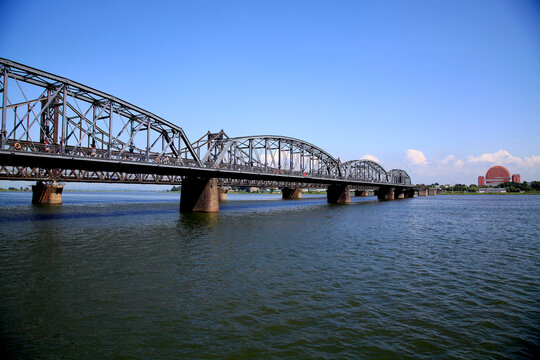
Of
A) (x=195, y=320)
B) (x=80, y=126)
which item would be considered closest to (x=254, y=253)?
(x=195, y=320)

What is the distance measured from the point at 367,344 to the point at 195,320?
5250 mm

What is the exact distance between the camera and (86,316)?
9477 mm

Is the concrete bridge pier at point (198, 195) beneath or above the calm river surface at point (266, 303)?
above

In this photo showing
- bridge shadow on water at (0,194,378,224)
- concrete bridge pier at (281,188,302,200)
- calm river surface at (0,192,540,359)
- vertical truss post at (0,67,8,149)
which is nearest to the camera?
calm river surface at (0,192,540,359)

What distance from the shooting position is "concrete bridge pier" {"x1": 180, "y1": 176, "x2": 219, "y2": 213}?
52.0m

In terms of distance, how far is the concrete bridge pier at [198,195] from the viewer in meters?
52.0

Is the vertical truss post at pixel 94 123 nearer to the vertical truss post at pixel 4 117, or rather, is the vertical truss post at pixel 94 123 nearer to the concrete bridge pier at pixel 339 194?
the vertical truss post at pixel 4 117

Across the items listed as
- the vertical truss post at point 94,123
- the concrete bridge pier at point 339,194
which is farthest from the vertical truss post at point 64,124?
the concrete bridge pier at point 339,194

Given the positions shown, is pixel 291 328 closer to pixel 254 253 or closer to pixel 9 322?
pixel 9 322

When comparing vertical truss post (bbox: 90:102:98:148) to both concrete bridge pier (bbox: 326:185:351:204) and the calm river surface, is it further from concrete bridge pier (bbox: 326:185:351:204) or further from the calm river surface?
concrete bridge pier (bbox: 326:185:351:204)

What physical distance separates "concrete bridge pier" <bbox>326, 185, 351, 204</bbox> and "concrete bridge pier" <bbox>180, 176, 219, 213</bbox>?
5889 cm

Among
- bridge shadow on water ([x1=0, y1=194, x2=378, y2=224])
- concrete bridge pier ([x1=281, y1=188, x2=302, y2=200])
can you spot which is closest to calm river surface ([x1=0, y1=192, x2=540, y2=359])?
bridge shadow on water ([x1=0, y1=194, x2=378, y2=224])

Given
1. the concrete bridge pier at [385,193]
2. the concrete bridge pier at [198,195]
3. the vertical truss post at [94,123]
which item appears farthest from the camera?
the concrete bridge pier at [385,193]

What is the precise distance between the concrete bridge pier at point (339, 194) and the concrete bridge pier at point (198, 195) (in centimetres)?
5889
